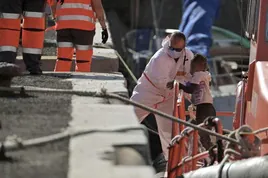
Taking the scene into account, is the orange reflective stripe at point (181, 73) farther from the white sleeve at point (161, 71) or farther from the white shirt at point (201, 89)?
the white shirt at point (201, 89)

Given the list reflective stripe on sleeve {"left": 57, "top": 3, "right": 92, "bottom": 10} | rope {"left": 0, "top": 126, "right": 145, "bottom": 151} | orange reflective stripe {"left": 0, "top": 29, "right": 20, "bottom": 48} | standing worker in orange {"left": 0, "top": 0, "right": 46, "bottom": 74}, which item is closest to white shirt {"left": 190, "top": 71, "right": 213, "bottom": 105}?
reflective stripe on sleeve {"left": 57, "top": 3, "right": 92, "bottom": 10}

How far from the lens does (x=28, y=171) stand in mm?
4660

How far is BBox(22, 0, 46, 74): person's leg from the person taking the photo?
330 inches

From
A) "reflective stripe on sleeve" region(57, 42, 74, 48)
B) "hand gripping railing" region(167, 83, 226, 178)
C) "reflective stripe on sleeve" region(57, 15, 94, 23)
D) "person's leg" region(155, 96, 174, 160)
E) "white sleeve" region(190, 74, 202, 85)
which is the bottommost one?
"person's leg" region(155, 96, 174, 160)

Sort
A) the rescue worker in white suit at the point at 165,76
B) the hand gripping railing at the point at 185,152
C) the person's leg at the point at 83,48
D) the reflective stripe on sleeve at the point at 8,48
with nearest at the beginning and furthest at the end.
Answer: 1. the hand gripping railing at the point at 185,152
2. the reflective stripe on sleeve at the point at 8,48
3. the person's leg at the point at 83,48
4. the rescue worker in white suit at the point at 165,76

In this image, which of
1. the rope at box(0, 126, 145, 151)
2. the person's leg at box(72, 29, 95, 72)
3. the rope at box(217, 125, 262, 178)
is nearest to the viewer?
the rope at box(0, 126, 145, 151)

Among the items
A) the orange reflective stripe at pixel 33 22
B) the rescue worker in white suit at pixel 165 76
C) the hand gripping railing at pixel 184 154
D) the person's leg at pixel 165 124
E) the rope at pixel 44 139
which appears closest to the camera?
the rope at pixel 44 139

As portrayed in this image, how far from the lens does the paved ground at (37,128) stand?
4684 mm

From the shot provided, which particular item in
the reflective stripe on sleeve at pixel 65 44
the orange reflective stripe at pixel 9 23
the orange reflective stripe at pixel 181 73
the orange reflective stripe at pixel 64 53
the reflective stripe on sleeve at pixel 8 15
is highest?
the reflective stripe on sleeve at pixel 8 15

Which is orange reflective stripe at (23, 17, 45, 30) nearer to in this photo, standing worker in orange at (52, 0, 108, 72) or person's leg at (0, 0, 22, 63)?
person's leg at (0, 0, 22, 63)

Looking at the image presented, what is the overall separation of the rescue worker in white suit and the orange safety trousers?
0.93 meters

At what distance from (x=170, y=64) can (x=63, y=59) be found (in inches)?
47.3

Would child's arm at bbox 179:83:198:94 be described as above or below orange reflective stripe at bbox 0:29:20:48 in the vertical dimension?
below

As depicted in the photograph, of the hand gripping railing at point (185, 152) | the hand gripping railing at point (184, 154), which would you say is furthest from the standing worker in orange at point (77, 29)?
the hand gripping railing at point (185, 152)
